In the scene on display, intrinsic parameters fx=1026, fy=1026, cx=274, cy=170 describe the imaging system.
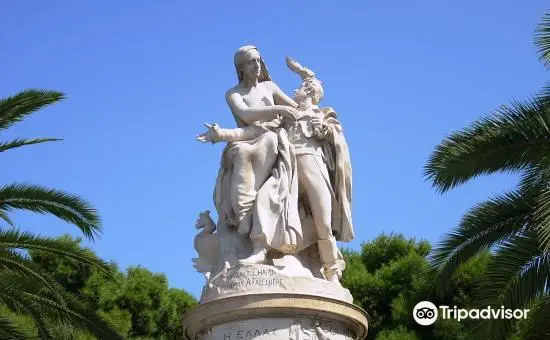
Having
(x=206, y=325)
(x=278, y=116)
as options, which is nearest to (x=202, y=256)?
(x=206, y=325)

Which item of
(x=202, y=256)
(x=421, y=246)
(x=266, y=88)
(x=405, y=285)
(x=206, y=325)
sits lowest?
(x=206, y=325)

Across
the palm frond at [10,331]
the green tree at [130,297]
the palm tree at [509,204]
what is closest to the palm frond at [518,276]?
the palm tree at [509,204]

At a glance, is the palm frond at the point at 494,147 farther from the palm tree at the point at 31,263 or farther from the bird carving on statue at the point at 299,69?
the palm tree at the point at 31,263

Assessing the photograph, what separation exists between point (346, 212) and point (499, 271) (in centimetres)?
320

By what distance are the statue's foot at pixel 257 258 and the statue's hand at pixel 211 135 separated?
4.86 feet

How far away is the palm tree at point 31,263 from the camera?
15875 mm

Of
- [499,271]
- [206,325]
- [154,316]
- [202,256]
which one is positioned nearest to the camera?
[206,325]

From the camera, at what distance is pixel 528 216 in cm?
1405

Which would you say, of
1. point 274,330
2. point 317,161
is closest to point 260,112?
point 317,161

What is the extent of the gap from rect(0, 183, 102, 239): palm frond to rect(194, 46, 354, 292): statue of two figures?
5.01m

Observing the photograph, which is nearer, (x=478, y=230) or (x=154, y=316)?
(x=478, y=230)

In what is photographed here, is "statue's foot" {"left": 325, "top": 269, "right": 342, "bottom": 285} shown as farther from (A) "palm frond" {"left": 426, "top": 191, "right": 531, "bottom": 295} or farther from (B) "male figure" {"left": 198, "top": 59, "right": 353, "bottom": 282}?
(A) "palm frond" {"left": 426, "top": 191, "right": 531, "bottom": 295}

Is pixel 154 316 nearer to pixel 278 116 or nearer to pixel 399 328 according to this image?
pixel 399 328

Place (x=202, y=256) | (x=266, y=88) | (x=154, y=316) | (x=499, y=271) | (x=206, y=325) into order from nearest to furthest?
(x=206, y=325) < (x=202, y=256) < (x=266, y=88) < (x=499, y=271) < (x=154, y=316)
